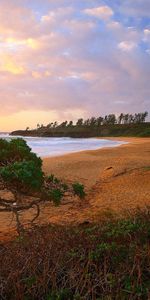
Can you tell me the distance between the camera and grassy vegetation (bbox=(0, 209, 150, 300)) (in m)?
3.73

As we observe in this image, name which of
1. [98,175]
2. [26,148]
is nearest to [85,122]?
[98,175]

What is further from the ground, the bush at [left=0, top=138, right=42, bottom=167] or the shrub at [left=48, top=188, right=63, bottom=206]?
the bush at [left=0, top=138, right=42, bottom=167]

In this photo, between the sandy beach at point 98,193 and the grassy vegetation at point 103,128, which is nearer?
the sandy beach at point 98,193

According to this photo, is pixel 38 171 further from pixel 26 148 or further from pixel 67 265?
pixel 67 265

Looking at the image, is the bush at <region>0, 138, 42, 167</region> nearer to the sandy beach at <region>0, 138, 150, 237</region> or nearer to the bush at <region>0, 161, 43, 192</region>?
the bush at <region>0, 161, 43, 192</region>

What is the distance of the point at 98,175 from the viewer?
1532 centimetres

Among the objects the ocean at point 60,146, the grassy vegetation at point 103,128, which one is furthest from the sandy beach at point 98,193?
the grassy vegetation at point 103,128

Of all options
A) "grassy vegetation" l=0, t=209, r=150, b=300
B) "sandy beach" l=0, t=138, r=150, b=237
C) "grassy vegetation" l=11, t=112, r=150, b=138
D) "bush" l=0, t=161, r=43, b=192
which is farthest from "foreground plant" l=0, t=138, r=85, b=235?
"grassy vegetation" l=11, t=112, r=150, b=138

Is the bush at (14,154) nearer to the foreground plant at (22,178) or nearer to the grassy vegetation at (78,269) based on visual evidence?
the foreground plant at (22,178)

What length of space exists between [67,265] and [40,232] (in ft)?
4.31

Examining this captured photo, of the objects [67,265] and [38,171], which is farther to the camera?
[38,171]

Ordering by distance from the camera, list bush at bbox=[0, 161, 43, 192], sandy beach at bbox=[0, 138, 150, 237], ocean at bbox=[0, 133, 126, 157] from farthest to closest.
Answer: ocean at bbox=[0, 133, 126, 157] < sandy beach at bbox=[0, 138, 150, 237] < bush at bbox=[0, 161, 43, 192]

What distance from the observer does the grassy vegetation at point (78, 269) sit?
3.73 metres

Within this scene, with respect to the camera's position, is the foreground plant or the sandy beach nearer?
the foreground plant
